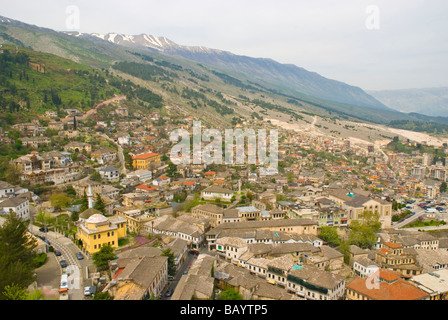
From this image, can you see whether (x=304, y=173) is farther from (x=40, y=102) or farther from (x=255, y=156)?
(x=40, y=102)

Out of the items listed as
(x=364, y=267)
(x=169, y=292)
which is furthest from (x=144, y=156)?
(x=364, y=267)

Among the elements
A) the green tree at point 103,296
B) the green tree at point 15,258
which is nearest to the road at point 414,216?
the green tree at point 103,296

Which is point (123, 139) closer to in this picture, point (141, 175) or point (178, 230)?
point (141, 175)

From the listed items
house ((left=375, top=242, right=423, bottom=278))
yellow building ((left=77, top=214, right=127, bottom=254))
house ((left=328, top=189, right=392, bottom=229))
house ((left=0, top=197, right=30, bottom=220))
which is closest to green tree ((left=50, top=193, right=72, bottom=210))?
house ((left=0, top=197, right=30, bottom=220))

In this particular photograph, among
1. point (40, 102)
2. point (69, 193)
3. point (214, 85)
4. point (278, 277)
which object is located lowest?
point (278, 277)

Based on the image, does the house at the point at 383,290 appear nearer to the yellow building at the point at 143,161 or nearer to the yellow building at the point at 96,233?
the yellow building at the point at 96,233

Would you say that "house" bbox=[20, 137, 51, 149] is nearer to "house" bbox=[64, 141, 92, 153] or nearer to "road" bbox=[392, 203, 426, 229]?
"house" bbox=[64, 141, 92, 153]
